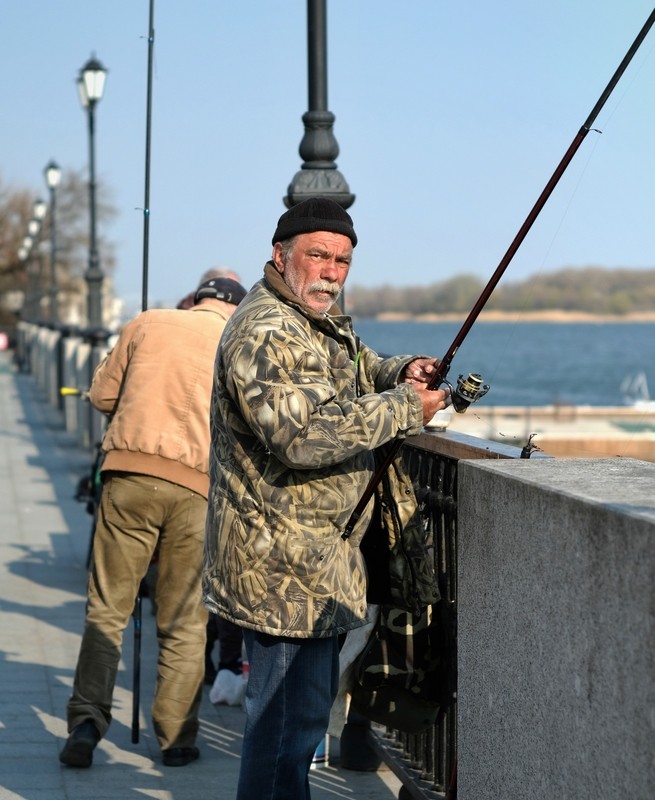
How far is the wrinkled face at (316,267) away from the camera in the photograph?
3816 mm

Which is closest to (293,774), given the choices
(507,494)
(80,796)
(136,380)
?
(507,494)

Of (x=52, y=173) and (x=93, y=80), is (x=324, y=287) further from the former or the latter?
(x=52, y=173)

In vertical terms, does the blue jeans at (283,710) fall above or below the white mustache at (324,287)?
below

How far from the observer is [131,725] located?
620cm

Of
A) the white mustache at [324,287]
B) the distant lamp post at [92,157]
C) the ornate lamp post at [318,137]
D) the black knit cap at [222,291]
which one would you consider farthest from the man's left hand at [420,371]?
the distant lamp post at [92,157]

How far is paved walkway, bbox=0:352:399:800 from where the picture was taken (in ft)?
17.5

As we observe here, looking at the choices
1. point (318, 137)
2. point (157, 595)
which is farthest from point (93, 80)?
point (157, 595)

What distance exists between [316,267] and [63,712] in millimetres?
3262

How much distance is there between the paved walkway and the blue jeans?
4.83 feet

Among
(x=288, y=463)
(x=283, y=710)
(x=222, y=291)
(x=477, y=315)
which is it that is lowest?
(x=283, y=710)

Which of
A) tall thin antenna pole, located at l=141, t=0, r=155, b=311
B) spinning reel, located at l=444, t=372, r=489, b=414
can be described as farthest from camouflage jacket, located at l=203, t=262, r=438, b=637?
tall thin antenna pole, located at l=141, t=0, r=155, b=311

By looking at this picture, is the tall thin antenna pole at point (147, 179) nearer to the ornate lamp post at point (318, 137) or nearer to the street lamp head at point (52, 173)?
the ornate lamp post at point (318, 137)

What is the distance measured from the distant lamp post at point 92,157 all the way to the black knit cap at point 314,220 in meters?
18.4

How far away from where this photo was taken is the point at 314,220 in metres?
3.80
